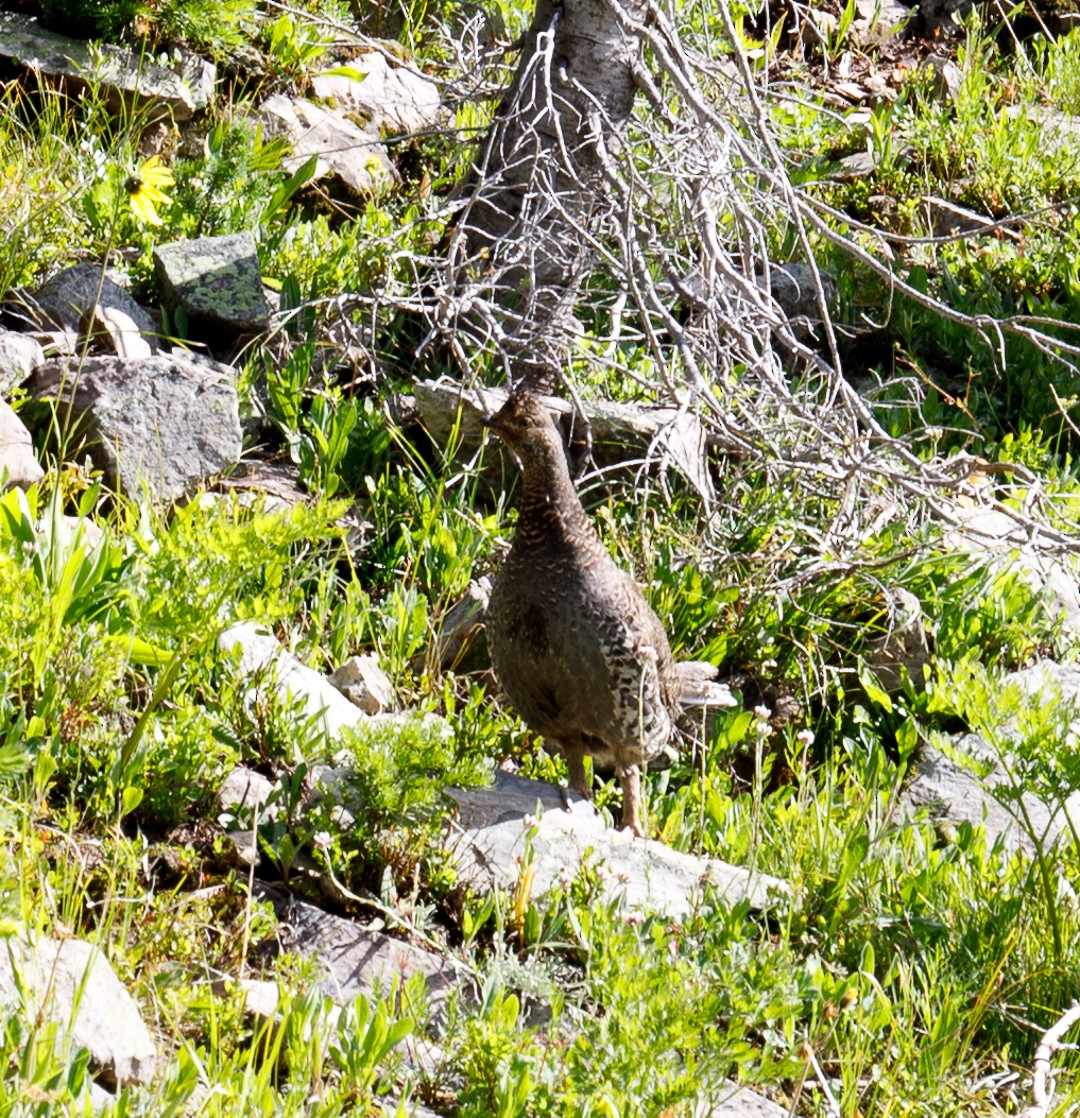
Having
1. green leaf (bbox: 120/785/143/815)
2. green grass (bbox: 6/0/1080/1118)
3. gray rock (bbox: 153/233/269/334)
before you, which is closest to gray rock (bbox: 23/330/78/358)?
green grass (bbox: 6/0/1080/1118)

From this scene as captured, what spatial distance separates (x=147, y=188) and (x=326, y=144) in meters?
1.93

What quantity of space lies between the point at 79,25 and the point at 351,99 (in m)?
1.57

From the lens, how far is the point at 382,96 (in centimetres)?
842

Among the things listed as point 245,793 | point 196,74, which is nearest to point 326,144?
point 196,74

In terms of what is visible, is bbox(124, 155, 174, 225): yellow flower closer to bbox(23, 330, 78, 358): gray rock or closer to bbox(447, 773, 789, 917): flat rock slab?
bbox(23, 330, 78, 358): gray rock

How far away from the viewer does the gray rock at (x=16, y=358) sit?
18.7 ft

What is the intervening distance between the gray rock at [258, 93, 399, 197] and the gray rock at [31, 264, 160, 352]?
146cm

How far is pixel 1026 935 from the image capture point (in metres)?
4.33

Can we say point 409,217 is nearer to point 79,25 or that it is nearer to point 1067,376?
point 79,25

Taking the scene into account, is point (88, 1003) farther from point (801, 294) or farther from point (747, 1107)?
point (801, 294)

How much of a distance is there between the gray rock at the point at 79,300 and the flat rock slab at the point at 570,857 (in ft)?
8.94

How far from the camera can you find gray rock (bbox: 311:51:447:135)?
8.18 metres

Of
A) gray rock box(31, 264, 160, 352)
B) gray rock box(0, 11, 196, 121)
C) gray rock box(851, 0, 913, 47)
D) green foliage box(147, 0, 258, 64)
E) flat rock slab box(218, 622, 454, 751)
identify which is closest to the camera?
flat rock slab box(218, 622, 454, 751)

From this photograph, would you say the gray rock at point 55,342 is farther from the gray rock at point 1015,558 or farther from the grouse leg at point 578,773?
the gray rock at point 1015,558
